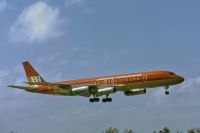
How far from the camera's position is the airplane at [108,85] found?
Answer: 3976 inches

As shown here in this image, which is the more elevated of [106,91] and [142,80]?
[142,80]

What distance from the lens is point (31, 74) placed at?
128 metres

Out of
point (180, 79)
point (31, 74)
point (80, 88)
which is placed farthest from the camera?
point (31, 74)

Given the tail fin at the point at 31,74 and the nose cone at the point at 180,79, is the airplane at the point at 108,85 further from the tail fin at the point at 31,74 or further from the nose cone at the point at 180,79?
the tail fin at the point at 31,74

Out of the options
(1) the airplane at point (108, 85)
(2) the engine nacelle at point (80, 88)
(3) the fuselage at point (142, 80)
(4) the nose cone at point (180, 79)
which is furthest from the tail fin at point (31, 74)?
(4) the nose cone at point (180, 79)

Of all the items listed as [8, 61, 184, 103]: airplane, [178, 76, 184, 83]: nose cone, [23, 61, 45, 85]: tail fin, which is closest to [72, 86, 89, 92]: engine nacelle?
[8, 61, 184, 103]: airplane

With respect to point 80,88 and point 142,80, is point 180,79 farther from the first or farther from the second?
point 80,88

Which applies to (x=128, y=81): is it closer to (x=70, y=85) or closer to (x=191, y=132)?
(x=70, y=85)

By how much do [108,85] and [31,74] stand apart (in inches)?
1167

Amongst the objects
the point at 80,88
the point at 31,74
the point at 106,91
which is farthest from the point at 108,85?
the point at 31,74

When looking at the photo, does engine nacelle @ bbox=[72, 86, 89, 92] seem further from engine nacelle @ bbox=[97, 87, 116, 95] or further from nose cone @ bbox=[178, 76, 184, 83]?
nose cone @ bbox=[178, 76, 184, 83]

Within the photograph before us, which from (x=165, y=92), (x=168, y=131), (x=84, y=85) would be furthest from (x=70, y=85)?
(x=168, y=131)

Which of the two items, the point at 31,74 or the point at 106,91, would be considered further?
the point at 31,74

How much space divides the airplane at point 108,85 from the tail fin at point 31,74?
292 inches
